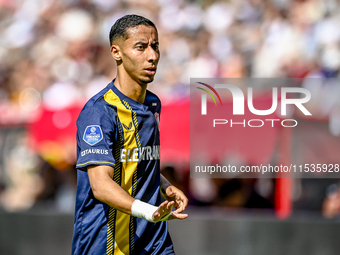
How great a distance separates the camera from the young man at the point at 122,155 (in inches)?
114

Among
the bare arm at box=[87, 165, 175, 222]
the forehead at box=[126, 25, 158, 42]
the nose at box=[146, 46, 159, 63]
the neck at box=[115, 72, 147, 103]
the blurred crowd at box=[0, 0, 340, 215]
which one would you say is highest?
the blurred crowd at box=[0, 0, 340, 215]

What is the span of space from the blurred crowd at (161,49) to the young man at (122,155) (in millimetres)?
3147

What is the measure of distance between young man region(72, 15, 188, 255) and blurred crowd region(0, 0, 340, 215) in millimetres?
3147

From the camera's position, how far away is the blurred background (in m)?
5.45

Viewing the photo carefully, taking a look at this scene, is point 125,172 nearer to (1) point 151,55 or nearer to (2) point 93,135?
(2) point 93,135

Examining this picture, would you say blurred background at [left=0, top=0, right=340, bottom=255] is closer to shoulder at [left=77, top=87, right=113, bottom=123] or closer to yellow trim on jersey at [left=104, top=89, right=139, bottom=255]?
yellow trim on jersey at [left=104, top=89, right=139, bottom=255]

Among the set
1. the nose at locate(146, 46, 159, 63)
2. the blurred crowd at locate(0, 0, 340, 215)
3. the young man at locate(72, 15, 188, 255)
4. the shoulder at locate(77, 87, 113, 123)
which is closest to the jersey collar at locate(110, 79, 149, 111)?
the young man at locate(72, 15, 188, 255)

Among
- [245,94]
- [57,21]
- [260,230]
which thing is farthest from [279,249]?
[57,21]

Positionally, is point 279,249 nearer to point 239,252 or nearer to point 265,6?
point 239,252

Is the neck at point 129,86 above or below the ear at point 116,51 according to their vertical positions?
below

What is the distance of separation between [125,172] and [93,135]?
37 centimetres

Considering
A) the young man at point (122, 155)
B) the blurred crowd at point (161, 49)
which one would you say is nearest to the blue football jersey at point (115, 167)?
the young man at point (122, 155)

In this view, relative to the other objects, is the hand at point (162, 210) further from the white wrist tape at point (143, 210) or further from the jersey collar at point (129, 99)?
the jersey collar at point (129, 99)

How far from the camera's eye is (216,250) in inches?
215
